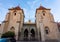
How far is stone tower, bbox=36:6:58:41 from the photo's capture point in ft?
96.3

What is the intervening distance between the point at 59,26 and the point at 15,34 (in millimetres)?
13006

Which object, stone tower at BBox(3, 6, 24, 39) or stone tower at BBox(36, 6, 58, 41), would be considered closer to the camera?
stone tower at BBox(36, 6, 58, 41)

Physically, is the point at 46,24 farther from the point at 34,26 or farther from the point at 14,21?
the point at 14,21

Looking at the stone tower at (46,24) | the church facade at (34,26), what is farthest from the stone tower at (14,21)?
the stone tower at (46,24)

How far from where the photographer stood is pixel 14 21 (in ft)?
105

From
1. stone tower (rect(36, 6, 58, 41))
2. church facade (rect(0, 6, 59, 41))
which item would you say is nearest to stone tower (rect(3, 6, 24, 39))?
church facade (rect(0, 6, 59, 41))

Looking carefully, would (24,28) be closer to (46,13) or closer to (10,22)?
(10,22)

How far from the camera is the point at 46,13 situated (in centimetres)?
3338

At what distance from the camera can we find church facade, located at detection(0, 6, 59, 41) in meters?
29.3

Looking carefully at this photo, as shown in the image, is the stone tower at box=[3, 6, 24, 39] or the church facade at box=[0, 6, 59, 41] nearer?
the church facade at box=[0, 6, 59, 41]

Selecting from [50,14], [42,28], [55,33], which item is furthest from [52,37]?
[50,14]

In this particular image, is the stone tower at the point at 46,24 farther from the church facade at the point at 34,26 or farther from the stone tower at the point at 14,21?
the stone tower at the point at 14,21

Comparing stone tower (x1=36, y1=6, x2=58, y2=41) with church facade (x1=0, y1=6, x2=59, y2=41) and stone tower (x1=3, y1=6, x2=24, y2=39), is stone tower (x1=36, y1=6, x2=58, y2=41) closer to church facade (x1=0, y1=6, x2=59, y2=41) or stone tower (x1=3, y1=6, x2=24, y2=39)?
church facade (x1=0, y1=6, x2=59, y2=41)

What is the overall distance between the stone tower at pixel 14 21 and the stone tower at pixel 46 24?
5615mm
